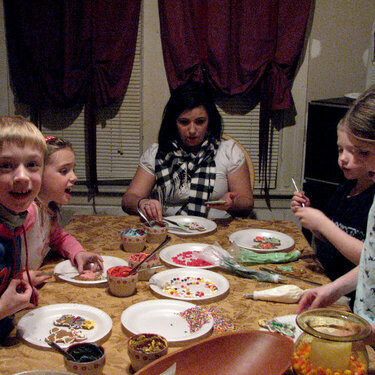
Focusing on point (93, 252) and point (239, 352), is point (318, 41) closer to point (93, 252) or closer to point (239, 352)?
point (93, 252)

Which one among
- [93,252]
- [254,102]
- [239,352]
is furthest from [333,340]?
[254,102]

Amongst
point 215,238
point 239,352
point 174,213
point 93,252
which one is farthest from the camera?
point 174,213

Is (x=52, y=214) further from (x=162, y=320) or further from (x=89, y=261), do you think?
(x=162, y=320)

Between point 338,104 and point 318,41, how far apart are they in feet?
1.96

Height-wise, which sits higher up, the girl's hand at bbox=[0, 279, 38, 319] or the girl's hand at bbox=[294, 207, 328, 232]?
the girl's hand at bbox=[294, 207, 328, 232]

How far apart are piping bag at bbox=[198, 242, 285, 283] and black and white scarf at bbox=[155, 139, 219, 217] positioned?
80cm

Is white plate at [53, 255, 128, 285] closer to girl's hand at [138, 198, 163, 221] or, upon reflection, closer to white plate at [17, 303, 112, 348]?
white plate at [17, 303, 112, 348]

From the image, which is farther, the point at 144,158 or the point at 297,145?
the point at 297,145

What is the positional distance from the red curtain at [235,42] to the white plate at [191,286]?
1935 millimetres

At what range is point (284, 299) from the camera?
1.50 metres

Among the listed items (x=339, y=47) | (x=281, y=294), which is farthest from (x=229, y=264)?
(x=339, y=47)

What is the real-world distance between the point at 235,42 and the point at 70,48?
111 cm

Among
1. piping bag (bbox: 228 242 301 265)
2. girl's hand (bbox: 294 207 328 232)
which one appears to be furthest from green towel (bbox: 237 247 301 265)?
girl's hand (bbox: 294 207 328 232)

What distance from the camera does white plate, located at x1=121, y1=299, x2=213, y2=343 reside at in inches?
50.9
